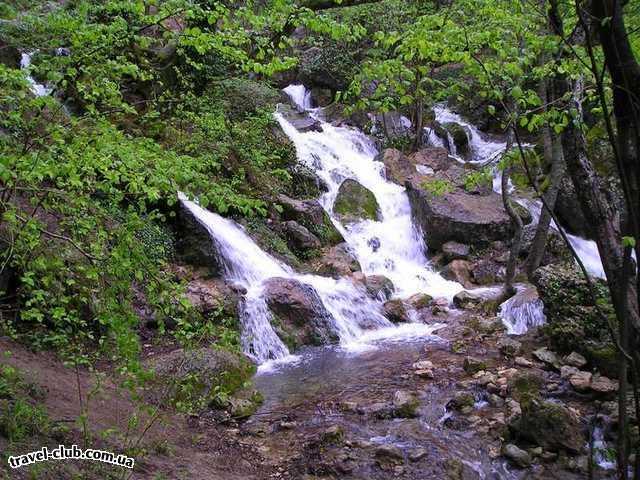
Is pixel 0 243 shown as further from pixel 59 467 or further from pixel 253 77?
pixel 253 77

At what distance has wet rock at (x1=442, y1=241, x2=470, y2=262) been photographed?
48.9 ft

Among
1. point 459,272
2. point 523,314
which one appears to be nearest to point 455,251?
point 459,272

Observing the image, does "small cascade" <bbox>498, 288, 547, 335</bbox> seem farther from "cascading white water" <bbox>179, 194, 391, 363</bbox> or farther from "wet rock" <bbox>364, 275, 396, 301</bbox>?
"wet rock" <bbox>364, 275, 396, 301</bbox>

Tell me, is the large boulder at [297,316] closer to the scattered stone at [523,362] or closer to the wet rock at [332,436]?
the scattered stone at [523,362]

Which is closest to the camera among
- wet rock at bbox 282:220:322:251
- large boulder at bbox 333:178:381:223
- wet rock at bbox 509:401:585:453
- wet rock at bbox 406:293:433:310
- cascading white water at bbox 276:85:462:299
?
wet rock at bbox 509:401:585:453

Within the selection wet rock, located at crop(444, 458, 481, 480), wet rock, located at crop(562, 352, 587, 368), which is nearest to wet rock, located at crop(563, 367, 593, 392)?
wet rock, located at crop(562, 352, 587, 368)

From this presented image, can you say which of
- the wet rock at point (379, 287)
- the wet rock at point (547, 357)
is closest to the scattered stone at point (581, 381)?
the wet rock at point (547, 357)

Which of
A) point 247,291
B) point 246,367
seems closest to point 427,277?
point 247,291

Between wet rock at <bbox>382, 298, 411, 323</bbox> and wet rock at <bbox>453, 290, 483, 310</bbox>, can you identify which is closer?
wet rock at <bbox>382, 298, 411, 323</bbox>

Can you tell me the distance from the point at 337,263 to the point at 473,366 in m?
5.26

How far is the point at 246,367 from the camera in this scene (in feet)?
26.9

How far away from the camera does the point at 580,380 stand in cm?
724

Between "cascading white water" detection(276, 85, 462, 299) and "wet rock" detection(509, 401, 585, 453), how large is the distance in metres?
7.13

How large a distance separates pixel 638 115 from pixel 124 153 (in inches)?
123
